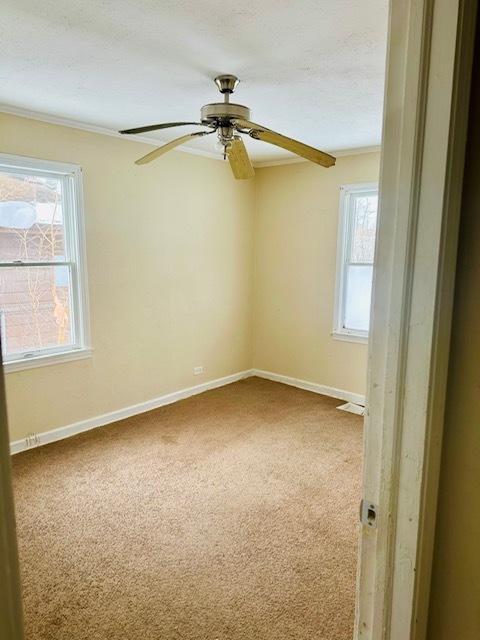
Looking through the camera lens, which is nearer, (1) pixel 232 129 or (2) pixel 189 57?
(2) pixel 189 57

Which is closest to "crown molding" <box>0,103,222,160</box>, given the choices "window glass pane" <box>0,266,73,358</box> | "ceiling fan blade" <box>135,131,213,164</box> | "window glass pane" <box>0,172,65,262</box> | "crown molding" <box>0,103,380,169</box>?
"crown molding" <box>0,103,380,169</box>

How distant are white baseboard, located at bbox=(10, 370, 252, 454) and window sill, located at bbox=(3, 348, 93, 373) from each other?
558 mm

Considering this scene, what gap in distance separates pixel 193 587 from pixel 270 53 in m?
2.58

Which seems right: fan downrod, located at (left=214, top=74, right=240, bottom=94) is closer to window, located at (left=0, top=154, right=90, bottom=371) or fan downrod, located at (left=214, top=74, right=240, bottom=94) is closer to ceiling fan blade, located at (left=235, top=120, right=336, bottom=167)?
ceiling fan blade, located at (left=235, top=120, right=336, bottom=167)

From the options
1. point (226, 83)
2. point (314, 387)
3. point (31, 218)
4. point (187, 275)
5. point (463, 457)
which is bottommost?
point (314, 387)

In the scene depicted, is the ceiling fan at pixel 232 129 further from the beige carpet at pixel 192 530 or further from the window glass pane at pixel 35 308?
the beige carpet at pixel 192 530

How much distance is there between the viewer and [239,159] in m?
2.59

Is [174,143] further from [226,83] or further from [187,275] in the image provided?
[187,275]

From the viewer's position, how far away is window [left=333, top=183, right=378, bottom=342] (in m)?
4.24

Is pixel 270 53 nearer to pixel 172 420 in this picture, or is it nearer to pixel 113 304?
pixel 113 304

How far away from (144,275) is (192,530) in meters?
2.34

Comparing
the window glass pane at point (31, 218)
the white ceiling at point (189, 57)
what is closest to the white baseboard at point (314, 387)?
the white ceiling at point (189, 57)

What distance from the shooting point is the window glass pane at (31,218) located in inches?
122

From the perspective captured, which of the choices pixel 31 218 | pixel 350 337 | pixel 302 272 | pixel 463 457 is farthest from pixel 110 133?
pixel 463 457
